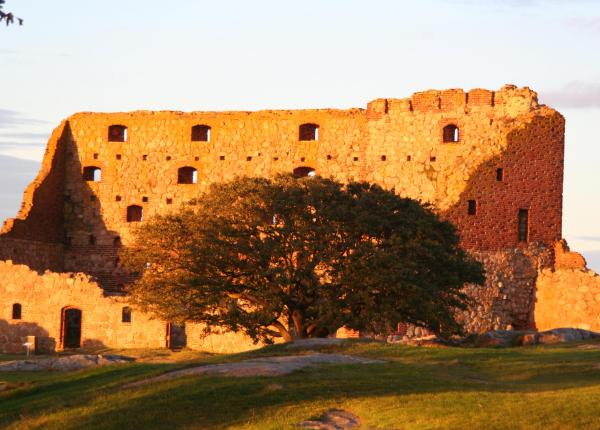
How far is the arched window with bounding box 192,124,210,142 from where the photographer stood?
45625 mm

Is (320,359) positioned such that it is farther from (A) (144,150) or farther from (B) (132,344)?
(A) (144,150)

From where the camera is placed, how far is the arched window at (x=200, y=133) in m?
45.6

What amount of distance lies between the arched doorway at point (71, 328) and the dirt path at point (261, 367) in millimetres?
18708

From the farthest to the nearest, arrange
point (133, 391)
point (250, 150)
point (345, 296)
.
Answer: point (250, 150) < point (345, 296) < point (133, 391)

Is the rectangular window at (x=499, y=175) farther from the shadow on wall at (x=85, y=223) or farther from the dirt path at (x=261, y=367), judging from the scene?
the dirt path at (x=261, y=367)

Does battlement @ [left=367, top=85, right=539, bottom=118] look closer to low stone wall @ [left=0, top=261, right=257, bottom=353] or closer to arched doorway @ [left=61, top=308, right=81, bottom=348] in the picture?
low stone wall @ [left=0, top=261, right=257, bottom=353]

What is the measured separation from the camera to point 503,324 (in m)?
41.1

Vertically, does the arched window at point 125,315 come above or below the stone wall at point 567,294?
below

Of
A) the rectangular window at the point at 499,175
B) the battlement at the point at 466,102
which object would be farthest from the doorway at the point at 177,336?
the rectangular window at the point at 499,175

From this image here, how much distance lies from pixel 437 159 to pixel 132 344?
12098 millimetres

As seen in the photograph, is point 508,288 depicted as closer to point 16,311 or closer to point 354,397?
point 16,311

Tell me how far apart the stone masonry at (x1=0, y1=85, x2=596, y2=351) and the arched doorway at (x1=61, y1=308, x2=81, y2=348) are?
0.29 m

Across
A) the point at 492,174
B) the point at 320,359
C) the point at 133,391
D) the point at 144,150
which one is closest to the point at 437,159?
the point at 492,174

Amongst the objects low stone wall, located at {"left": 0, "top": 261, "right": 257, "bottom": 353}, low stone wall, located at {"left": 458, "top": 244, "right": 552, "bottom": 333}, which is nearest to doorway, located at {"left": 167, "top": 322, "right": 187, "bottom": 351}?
low stone wall, located at {"left": 0, "top": 261, "right": 257, "bottom": 353}
